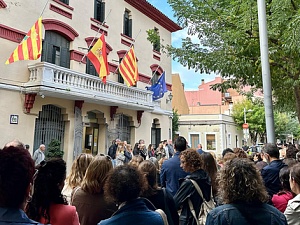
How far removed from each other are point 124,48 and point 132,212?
15.1 metres

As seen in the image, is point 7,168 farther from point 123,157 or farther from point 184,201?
point 123,157

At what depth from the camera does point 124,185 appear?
2119mm

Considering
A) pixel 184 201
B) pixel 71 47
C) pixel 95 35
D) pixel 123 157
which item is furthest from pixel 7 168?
pixel 95 35

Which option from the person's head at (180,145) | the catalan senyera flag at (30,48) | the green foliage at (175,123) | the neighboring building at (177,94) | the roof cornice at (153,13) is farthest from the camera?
the neighboring building at (177,94)

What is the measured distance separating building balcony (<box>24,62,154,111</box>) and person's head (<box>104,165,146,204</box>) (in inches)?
353

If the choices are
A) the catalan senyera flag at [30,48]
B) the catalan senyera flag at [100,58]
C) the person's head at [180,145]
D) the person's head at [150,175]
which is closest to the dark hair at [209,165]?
the person's head at [180,145]

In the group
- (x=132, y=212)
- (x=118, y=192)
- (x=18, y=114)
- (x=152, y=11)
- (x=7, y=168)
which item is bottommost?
(x=132, y=212)

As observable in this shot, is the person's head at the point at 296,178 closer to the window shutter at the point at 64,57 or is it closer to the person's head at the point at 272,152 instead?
the person's head at the point at 272,152

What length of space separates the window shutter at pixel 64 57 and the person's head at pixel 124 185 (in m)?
11.3

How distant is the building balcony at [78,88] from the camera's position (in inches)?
412

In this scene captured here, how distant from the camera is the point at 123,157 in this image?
10266 millimetres

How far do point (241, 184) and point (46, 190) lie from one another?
1632mm

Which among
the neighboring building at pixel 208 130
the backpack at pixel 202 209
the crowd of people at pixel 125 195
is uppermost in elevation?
the neighboring building at pixel 208 130

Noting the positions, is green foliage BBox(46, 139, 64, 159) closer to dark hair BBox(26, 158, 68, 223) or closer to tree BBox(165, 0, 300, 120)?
tree BBox(165, 0, 300, 120)
